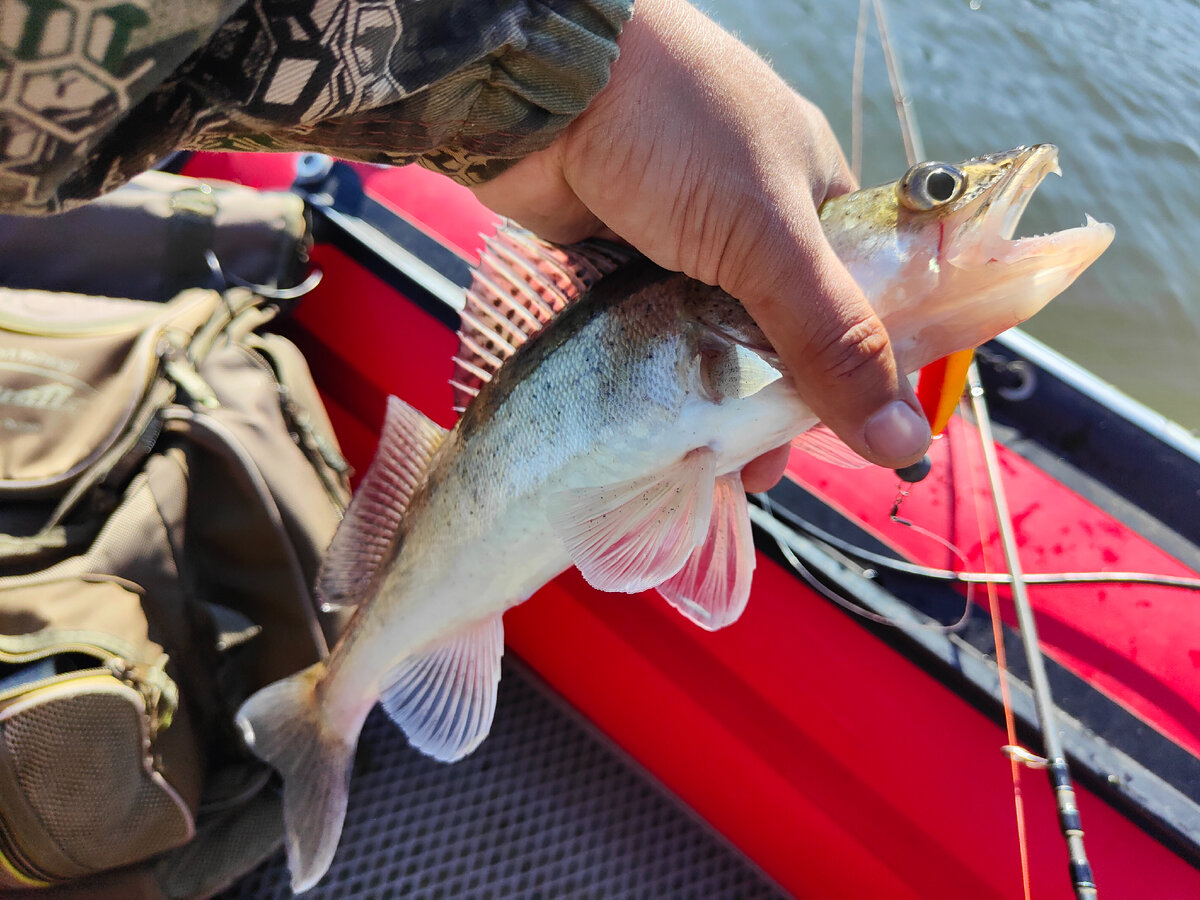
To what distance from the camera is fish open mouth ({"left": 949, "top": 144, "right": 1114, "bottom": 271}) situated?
107 cm

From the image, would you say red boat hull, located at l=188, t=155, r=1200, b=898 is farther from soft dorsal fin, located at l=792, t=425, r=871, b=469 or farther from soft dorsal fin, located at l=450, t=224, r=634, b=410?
soft dorsal fin, located at l=450, t=224, r=634, b=410

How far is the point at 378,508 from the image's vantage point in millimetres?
1576

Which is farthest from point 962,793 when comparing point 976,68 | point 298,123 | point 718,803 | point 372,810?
point 976,68

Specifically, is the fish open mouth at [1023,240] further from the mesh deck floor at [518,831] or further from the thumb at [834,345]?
the mesh deck floor at [518,831]

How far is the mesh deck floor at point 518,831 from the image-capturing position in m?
1.87

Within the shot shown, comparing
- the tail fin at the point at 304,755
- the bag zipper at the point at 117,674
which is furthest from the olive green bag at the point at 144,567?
the tail fin at the point at 304,755

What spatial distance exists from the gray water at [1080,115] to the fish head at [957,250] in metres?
3.27

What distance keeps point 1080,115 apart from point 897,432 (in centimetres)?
521

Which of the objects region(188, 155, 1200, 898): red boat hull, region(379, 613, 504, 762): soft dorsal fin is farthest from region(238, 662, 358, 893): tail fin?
region(188, 155, 1200, 898): red boat hull

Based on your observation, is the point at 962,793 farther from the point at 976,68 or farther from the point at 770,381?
the point at 976,68

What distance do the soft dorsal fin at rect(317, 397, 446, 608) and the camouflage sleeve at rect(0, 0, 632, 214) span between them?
568 mm

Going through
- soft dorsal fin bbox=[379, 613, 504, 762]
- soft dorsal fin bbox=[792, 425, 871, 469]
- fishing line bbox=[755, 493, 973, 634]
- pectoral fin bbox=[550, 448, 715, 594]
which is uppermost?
soft dorsal fin bbox=[792, 425, 871, 469]

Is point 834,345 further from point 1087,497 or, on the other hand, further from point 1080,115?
point 1080,115

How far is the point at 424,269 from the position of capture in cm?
207
